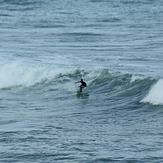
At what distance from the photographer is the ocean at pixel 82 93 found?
9.12 meters

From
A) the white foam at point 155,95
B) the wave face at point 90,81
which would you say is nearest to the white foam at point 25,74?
the wave face at point 90,81

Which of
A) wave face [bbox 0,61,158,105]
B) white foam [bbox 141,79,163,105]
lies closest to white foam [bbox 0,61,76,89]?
wave face [bbox 0,61,158,105]

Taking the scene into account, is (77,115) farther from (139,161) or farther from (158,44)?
(158,44)

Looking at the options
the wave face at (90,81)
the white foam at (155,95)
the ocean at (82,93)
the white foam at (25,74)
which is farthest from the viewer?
the white foam at (25,74)

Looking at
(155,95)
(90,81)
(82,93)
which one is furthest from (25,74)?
(155,95)

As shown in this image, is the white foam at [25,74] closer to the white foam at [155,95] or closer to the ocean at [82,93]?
the ocean at [82,93]

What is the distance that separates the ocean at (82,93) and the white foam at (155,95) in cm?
3

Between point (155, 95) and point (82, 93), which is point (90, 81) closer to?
point (82, 93)

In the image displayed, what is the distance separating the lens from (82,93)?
52.2 feet

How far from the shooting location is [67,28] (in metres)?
36.1

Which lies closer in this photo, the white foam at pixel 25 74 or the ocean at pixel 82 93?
the ocean at pixel 82 93

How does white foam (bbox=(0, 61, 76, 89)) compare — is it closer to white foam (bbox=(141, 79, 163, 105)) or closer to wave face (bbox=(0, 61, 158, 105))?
wave face (bbox=(0, 61, 158, 105))

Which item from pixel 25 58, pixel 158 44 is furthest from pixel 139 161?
pixel 158 44

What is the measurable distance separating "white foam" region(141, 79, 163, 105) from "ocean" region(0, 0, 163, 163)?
1.3 inches
